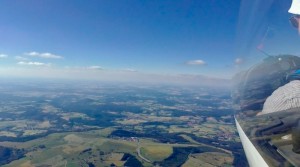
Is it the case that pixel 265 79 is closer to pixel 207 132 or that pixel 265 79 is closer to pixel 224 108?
pixel 207 132

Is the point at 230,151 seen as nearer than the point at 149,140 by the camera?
Yes

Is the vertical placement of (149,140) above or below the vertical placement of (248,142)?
below

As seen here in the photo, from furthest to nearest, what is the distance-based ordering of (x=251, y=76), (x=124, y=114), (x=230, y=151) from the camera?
(x=124, y=114), (x=230, y=151), (x=251, y=76)

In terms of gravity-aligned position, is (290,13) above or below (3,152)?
above

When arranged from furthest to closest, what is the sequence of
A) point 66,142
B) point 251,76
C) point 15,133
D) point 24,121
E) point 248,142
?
point 24,121, point 15,133, point 66,142, point 251,76, point 248,142

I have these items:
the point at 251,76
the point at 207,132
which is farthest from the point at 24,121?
the point at 251,76

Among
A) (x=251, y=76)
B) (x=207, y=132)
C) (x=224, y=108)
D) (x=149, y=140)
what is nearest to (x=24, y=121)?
(x=149, y=140)

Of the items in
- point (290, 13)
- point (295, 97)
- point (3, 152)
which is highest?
point (290, 13)

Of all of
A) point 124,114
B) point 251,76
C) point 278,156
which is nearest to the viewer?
point 278,156

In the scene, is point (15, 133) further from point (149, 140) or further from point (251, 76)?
point (251, 76)
